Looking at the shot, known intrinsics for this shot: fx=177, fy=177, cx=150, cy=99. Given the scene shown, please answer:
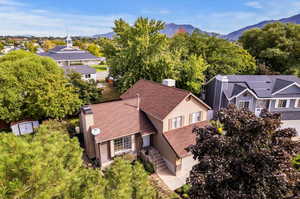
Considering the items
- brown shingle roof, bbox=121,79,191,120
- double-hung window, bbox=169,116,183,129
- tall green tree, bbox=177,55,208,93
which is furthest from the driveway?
brown shingle roof, bbox=121,79,191,120

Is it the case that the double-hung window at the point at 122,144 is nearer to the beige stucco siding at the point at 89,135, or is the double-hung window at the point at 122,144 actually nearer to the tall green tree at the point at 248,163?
the beige stucco siding at the point at 89,135

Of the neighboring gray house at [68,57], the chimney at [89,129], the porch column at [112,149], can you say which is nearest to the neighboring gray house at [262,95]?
the porch column at [112,149]

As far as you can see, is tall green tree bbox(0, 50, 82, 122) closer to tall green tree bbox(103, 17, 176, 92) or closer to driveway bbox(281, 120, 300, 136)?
tall green tree bbox(103, 17, 176, 92)

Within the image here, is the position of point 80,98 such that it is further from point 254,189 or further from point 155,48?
point 254,189

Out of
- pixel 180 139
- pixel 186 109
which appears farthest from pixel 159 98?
pixel 180 139

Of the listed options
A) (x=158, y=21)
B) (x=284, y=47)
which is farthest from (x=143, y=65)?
(x=284, y=47)

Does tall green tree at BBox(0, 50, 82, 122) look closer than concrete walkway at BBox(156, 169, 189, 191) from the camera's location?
No
